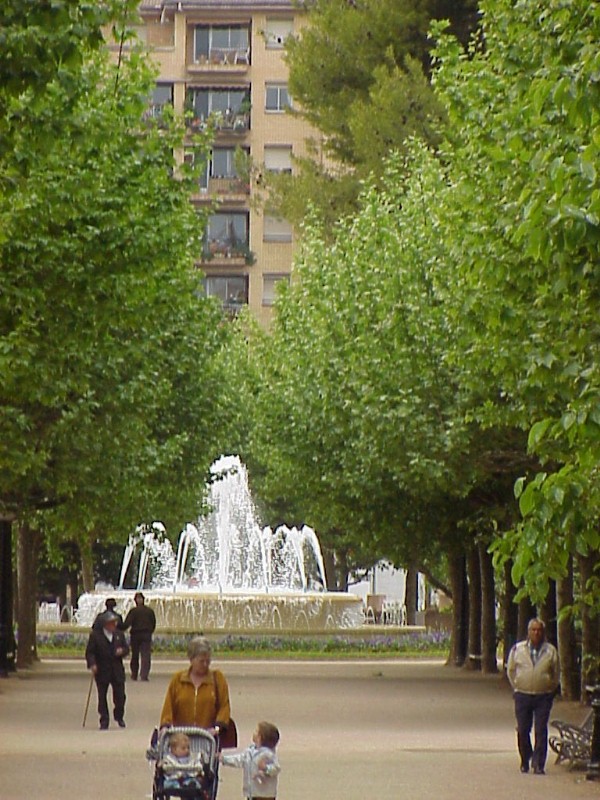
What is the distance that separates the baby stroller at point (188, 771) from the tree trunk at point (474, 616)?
96.4 ft

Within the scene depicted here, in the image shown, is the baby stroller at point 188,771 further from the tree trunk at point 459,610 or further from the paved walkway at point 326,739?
the tree trunk at point 459,610

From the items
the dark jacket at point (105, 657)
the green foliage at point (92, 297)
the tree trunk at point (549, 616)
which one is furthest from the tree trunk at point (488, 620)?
the dark jacket at point (105, 657)

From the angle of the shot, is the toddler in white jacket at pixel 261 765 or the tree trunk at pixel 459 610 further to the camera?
the tree trunk at pixel 459 610

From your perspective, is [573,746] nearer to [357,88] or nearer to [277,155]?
[357,88]

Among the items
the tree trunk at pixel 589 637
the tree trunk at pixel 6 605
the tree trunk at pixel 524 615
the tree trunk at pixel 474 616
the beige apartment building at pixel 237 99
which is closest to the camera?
the tree trunk at pixel 589 637

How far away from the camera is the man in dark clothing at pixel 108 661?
80.9 ft

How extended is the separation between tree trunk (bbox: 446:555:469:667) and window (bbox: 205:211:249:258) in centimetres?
4355

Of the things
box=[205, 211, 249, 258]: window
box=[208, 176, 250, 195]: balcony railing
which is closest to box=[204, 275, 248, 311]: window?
box=[205, 211, 249, 258]: window

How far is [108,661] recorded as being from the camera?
2477 cm

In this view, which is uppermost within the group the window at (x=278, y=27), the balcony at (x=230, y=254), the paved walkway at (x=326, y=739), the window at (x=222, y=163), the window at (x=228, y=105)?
the window at (x=278, y=27)

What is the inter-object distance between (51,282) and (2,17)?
1117 centimetres

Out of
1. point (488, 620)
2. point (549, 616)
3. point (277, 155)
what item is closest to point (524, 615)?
point (549, 616)

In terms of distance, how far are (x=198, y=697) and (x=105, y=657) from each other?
1130 centimetres

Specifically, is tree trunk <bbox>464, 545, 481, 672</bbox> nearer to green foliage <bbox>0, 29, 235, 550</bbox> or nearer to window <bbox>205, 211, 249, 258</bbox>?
green foliage <bbox>0, 29, 235, 550</bbox>
